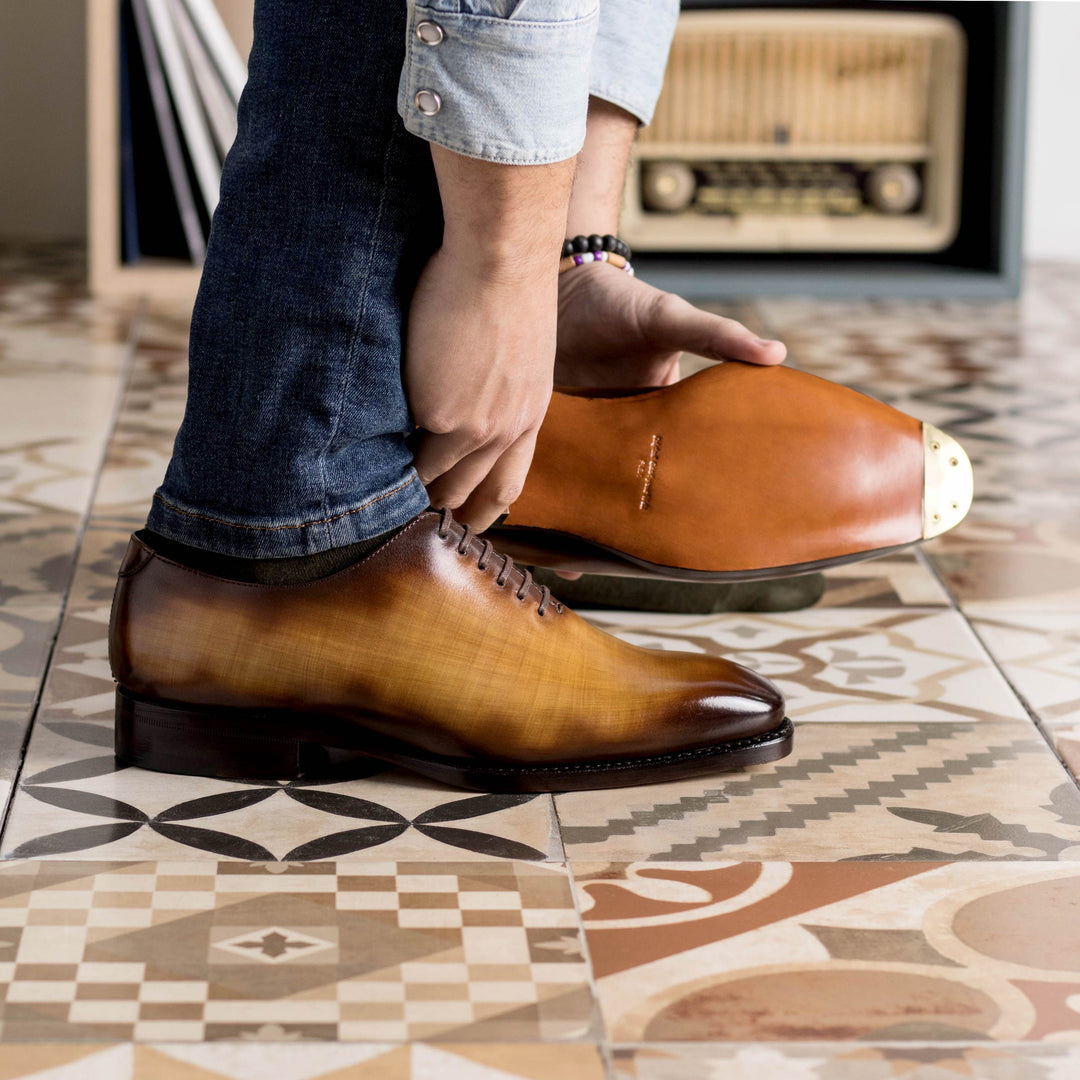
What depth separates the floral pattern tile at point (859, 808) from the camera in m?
0.72

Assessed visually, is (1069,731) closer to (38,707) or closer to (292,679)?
(292,679)

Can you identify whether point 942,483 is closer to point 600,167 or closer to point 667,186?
point 600,167

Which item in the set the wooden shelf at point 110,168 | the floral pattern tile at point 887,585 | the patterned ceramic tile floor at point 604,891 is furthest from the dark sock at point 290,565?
the wooden shelf at point 110,168

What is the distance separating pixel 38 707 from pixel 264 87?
391mm

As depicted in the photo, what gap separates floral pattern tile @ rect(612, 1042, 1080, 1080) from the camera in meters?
0.55

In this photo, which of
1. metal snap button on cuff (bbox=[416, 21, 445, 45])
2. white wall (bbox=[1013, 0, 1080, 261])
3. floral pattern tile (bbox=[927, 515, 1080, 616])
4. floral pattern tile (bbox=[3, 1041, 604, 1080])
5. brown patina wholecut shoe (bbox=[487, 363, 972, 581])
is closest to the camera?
floral pattern tile (bbox=[3, 1041, 604, 1080])

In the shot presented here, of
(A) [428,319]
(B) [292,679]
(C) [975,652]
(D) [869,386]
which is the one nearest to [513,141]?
(A) [428,319]

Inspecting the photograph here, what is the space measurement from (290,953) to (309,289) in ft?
1.00

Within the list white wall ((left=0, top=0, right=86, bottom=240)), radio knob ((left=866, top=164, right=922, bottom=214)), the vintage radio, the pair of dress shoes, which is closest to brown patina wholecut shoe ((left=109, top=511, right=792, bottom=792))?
the pair of dress shoes

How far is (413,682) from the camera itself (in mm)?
749

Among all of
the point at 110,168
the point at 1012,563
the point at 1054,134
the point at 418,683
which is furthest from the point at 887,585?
the point at 1054,134

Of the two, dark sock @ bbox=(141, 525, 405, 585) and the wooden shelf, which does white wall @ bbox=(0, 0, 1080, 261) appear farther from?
dark sock @ bbox=(141, 525, 405, 585)

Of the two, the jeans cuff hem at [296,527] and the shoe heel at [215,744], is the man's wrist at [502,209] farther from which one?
the shoe heel at [215,744]

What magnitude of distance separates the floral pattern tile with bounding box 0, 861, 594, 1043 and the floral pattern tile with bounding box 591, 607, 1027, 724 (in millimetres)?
298
